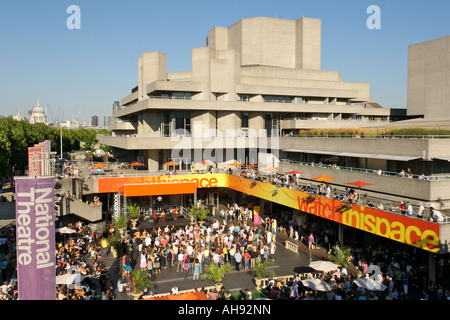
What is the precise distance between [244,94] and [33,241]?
1596 inches

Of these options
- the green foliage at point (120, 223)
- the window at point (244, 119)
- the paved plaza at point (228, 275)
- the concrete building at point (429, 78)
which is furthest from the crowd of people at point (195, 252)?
the concrete building at point (429, 78)

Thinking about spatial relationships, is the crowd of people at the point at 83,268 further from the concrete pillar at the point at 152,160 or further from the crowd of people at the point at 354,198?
the concrete pillar at the point at 152,160

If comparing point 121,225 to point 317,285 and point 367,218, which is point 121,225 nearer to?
point 317,285

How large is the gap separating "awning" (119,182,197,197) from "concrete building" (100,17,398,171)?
829 centimetres

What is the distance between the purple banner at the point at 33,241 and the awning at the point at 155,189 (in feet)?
71.2

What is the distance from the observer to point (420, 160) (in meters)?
27.2

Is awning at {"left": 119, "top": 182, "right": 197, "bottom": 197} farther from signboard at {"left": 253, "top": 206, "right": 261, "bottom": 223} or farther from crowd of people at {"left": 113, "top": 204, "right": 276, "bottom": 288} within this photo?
crowd of people at {"left": 113, "top": 204, "right": 276, "bottom": 288}

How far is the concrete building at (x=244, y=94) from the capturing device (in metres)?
48.4

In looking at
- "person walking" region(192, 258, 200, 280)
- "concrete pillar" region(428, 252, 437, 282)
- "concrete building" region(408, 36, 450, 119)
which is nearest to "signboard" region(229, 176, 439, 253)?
"concrete pillar" region(428, 252, 437, 282)

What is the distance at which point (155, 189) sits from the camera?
3872 centimetres

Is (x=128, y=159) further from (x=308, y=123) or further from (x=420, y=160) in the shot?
(x=420, y=160)

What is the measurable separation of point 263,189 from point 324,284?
61.3 feet
